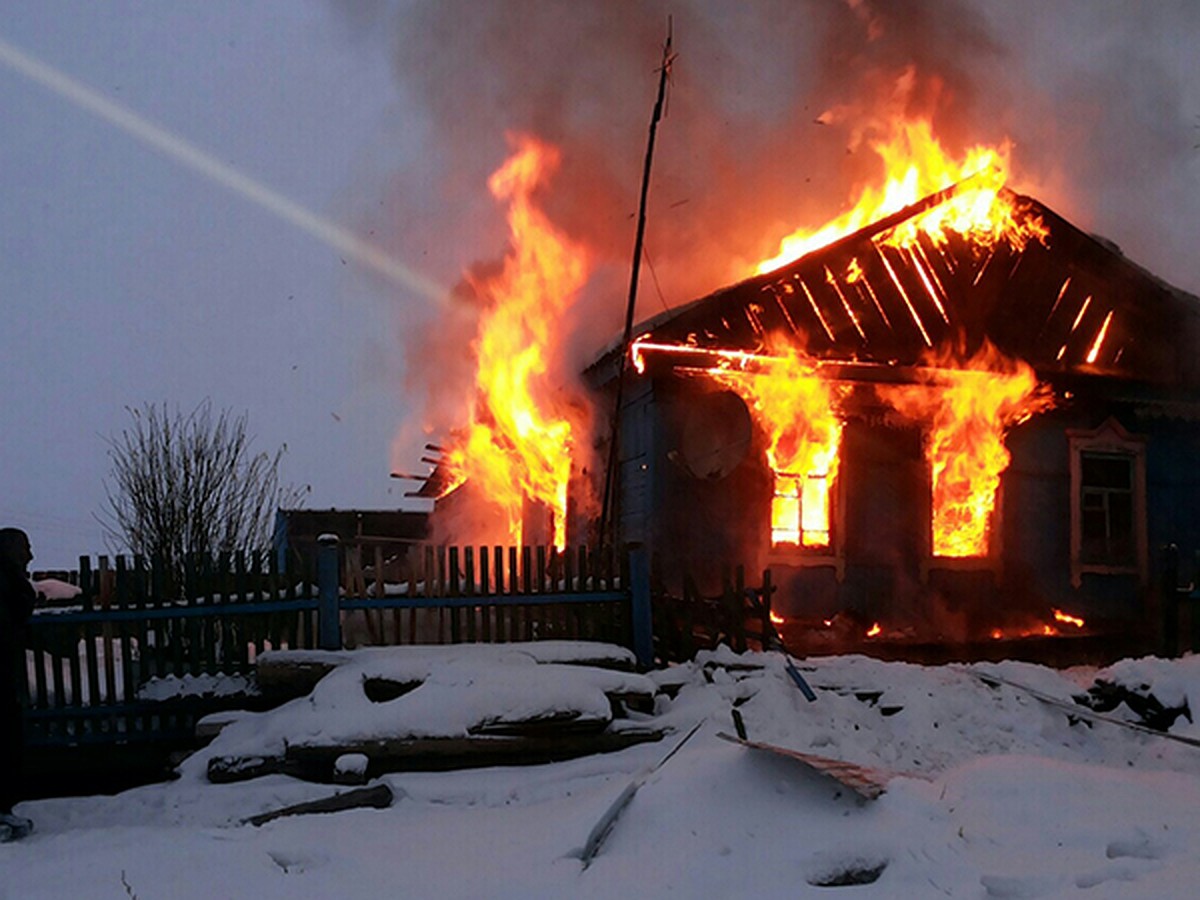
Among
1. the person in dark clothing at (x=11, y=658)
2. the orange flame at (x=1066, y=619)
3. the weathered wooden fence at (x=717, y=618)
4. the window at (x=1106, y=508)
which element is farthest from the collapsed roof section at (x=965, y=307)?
the person in dark clothing at (x=11, y=658)

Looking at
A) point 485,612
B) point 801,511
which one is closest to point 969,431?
point 801,511

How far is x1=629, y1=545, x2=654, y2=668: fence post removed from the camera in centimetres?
870

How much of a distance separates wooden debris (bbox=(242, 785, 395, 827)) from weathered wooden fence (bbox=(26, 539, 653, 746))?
7.15 feet

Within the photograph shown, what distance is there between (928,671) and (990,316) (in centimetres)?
767

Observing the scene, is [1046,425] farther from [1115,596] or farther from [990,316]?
[1115,596]

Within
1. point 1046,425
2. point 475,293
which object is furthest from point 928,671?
point 475,293

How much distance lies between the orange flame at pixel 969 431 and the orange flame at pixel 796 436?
1.31m

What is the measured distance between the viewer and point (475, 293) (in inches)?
778

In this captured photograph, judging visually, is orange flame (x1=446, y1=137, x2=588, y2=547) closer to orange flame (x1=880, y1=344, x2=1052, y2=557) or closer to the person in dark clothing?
orange flame (x1=880, y1=344, x2=1052, y2=557)

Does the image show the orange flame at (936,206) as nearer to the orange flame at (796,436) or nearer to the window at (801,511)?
the orange flame at (796,436)

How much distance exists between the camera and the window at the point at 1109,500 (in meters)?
14.7

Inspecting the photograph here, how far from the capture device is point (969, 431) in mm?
14188

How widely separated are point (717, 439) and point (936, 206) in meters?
5.40

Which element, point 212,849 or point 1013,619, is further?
point 1013,619
